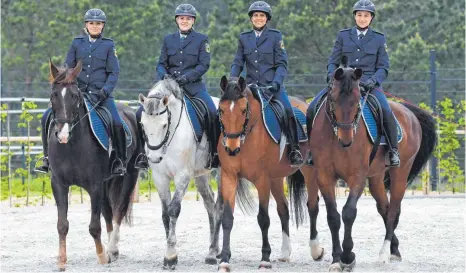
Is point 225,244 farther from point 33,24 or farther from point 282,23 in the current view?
point 33,24

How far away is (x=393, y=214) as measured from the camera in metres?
11.4

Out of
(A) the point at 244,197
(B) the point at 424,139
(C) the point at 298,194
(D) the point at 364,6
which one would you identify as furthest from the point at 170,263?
(B) the point at 424,139

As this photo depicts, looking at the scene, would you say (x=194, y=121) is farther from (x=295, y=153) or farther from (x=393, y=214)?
(x=393, y=214)

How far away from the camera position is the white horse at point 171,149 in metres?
10.7

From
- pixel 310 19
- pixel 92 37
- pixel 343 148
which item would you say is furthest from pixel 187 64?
pixel 310 19

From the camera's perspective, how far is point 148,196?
19.5 m

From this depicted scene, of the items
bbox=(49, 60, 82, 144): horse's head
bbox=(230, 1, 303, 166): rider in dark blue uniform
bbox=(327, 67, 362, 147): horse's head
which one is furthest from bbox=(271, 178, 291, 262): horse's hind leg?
bbox=(49, 60, 82, 144): horse's head

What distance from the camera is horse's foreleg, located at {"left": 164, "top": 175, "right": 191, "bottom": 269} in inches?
421

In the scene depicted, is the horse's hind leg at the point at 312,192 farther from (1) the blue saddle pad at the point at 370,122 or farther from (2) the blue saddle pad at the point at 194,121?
(2) the blue saddle pad at the point at 194,121

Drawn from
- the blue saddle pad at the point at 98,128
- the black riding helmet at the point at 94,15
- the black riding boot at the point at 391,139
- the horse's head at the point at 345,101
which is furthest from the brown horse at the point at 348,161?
the black riding helmet at the point at 94,15

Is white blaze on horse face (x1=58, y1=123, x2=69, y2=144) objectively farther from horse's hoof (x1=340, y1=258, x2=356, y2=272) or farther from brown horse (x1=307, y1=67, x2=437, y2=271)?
horse's hoof (x1=340, y1=258, x2=356, y2=272)

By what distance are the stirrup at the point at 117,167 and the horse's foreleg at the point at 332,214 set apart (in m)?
2.14

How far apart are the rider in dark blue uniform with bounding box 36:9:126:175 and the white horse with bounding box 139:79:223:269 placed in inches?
21.3

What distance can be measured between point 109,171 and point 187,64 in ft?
4.84
